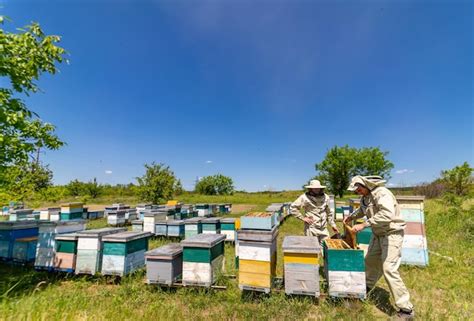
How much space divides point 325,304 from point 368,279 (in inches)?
38.7

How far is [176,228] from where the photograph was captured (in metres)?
8.08

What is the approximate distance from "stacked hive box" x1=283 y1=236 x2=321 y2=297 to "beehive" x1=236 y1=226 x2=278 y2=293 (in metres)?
0.28

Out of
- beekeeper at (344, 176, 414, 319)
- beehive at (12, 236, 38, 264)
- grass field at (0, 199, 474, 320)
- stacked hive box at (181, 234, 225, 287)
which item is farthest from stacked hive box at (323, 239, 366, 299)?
beehive at (12, 236, 38, 264)

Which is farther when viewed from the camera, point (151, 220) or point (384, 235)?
point (151, 220)

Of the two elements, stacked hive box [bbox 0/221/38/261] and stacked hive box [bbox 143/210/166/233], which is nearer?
stacked hive box [bbox 0/221/38/261]

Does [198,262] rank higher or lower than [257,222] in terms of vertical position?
lower

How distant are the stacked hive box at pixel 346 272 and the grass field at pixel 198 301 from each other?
13.7 inches

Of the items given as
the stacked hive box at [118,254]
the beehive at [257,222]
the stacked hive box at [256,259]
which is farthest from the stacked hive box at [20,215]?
the stacked hive box at [256,259]

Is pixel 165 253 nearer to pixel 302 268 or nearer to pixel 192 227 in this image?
pixel 302 268

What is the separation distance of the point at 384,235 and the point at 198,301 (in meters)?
3.17

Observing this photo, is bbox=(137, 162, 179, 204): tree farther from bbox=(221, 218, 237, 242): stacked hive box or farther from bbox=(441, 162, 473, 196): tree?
bbox=(441, 162, 473, 196): tree

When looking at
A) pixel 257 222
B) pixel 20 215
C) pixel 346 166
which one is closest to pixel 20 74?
pixel 257 222

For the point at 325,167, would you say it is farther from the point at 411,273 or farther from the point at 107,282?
the point at 107,282

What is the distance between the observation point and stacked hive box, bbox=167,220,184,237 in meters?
8.02
